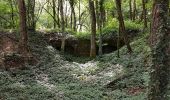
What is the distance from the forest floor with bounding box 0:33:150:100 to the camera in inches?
584

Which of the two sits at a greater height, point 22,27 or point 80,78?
point 22,27

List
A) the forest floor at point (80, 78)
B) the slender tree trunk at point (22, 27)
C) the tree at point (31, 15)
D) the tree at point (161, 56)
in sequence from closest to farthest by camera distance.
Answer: the tree at point (161, 56)
the forest floor at point (80, 78)
the slender tree trunk at point (22, 27)
the tree at point (31, 15)

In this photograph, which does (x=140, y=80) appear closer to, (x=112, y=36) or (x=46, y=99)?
(x=46, y=99)

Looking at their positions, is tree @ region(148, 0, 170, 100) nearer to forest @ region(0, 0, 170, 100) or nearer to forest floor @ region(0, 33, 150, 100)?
forest @ region(0, 0, 170, 100)

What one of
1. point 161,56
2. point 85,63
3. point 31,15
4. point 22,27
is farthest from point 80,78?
point 31,15

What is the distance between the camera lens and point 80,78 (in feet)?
62.6

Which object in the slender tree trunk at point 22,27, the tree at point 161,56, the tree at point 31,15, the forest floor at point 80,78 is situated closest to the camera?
→ the tree at point 161,56

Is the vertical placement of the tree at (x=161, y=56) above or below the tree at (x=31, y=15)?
below

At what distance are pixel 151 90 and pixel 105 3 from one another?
17.7m

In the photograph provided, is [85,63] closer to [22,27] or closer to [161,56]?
[22,27]

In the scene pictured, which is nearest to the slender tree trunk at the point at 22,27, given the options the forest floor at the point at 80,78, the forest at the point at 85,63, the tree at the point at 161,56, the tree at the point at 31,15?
the forest at the point at 85,63

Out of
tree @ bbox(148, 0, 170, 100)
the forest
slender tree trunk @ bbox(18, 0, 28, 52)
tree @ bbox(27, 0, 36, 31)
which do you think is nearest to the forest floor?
the forest

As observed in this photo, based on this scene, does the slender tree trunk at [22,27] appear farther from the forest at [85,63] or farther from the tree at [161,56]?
the tree at [161,56]

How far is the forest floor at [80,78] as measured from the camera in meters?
14.8
